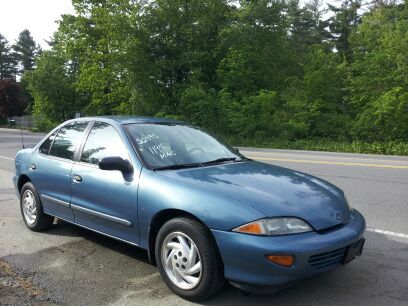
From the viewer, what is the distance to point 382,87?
2550 cm

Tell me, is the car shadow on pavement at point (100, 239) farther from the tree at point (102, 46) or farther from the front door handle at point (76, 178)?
the tree at point (102, 46)

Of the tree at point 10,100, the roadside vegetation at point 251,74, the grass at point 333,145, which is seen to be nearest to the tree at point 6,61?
the tree at point 10,100

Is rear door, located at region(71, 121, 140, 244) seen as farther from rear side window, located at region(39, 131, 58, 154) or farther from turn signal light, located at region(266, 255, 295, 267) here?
turn signal light, located at region(266, 255, 295, 267)

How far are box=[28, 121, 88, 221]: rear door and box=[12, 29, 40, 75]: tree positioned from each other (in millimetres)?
91111

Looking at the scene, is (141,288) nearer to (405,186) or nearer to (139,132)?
(139,132)

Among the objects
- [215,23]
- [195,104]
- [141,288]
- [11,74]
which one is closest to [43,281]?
[141,288]

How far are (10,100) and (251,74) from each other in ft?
144

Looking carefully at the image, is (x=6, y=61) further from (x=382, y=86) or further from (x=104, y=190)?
(x=104, y=190)

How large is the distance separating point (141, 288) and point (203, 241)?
853 mm

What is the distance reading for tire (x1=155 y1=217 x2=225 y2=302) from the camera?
137 inches

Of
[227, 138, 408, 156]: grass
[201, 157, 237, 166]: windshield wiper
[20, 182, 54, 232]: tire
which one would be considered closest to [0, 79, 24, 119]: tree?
[227, 138, 408, 156]: grass

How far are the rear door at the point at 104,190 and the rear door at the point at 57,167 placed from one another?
18 centimetres

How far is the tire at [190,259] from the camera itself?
348 cm

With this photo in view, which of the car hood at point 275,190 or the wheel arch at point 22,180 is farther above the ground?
the car hood at point 275,190
